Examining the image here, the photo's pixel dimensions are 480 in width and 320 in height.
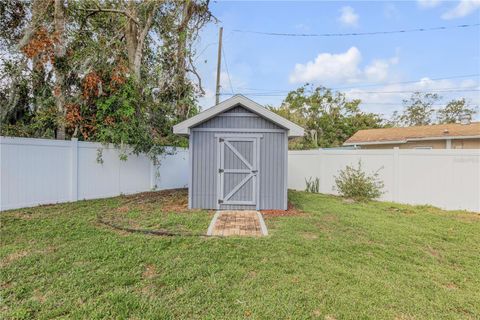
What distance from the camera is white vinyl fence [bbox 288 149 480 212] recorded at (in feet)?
24.2

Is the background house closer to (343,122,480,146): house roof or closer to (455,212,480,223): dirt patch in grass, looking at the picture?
(343,122,480,146): house roof

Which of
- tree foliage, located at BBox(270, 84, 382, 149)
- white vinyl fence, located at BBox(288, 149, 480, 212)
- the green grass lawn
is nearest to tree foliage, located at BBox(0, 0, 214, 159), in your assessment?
the green grass lawn

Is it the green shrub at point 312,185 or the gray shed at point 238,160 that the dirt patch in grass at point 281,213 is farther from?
the green shrub at point 312,185

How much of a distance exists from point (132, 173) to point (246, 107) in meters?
4.73

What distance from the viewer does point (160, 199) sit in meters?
8.38

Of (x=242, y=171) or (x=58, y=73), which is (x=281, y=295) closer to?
(x=242, y=171)

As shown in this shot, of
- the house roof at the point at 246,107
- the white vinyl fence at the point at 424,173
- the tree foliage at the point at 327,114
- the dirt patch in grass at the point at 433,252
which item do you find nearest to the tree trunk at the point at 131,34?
the house roof at the point at 246,107

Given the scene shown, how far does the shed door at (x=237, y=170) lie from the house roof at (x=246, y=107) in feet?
2.17

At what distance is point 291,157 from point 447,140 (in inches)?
326

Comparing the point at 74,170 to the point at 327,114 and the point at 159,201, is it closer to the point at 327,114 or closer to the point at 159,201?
the point at 159,201

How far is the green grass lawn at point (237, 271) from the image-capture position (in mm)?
2695

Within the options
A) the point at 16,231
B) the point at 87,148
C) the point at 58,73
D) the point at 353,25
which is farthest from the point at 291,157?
the point at 16,231

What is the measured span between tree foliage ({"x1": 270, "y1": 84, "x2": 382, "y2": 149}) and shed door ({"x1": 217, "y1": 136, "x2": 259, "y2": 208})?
1996cm

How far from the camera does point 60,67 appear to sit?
7.94 meters
